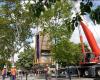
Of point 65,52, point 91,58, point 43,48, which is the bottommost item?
point 91,58

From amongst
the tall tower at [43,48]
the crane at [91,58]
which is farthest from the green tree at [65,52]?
the crane at [91,58]

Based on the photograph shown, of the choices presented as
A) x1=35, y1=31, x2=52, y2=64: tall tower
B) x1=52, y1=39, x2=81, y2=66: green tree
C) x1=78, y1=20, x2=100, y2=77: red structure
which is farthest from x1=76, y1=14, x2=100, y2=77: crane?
x1=35, y1=31, x2=52, y2=64: tall tower

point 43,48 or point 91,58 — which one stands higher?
point 43,48

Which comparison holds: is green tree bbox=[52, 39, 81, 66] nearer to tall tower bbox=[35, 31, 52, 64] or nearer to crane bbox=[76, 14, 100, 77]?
tall tower bbox=[35, 31, 52, 64]

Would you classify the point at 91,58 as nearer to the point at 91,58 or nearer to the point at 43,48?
the point at 91,58

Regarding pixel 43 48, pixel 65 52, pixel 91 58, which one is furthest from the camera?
pixel 43 48

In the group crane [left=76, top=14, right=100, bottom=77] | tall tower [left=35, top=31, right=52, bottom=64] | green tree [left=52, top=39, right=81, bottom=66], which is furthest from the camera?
green tree [left=52, top=39, right=81, bottom=66]

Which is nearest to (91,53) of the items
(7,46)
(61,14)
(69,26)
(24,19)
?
(61,14)

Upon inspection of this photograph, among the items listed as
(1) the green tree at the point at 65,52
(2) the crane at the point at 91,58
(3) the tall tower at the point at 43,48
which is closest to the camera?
(2) the crane at the point at 91,58

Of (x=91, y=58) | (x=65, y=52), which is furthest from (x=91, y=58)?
(x=65, y=52)

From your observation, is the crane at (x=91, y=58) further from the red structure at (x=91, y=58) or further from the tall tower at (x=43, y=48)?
the tall tower at (x=43, y=48)

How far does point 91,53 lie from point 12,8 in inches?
509

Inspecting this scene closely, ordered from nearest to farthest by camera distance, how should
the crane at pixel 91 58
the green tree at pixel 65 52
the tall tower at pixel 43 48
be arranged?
1. the crane at pixel 91 58
2. the tall tower at pixel 43 48
3. the green tree at pixel 65 52

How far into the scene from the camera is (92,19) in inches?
218
